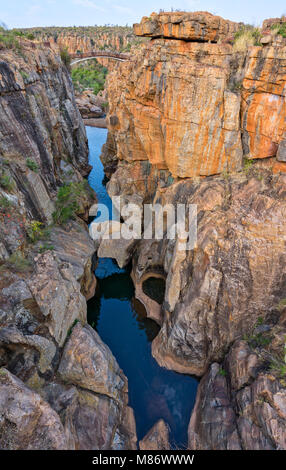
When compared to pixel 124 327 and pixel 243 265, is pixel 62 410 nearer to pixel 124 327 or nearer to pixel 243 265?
pixel 124 327

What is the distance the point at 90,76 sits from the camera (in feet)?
196

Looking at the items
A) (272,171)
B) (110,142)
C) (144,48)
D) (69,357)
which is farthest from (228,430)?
(110,142)

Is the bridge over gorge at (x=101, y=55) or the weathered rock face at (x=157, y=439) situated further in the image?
the bridge over gorge at (x=101, y=55)

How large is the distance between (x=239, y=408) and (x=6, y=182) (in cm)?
1350

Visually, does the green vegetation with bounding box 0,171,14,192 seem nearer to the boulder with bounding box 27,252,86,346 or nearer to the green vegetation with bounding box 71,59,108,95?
the boulder with bounding box 27,252,86,346

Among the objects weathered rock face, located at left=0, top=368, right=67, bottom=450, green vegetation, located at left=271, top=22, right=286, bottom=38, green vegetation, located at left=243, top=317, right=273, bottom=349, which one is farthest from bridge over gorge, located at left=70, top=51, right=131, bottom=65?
weathered rock face, located at left=0, top=368, right=67, bottom=450

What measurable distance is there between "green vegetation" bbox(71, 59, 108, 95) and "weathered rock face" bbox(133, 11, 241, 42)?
4553 centimetres

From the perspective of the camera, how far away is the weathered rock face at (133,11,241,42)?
11656mm

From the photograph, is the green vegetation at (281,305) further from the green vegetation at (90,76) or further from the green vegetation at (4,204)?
the green vegetation at (90,76)

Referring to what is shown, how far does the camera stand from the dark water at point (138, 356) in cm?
1090

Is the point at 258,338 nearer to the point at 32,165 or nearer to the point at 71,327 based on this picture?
the point at 71,327

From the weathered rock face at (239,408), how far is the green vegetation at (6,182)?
12542 millimetres

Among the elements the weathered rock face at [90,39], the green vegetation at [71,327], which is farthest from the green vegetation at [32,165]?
the weathered rock face at [90,39]
